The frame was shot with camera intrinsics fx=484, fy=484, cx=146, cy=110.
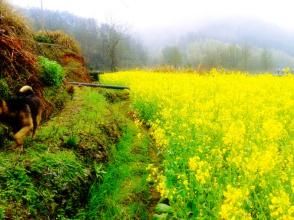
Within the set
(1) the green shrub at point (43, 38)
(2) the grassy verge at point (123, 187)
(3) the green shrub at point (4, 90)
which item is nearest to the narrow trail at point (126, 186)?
(2) the grassy verge at point (123, 187)

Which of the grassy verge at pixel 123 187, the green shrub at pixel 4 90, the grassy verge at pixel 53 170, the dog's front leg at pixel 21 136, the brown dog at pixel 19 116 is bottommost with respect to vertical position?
the grassy verge at pixel 123 187

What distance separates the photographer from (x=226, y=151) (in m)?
6.75

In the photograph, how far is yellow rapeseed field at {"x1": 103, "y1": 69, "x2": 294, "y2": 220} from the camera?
457cm

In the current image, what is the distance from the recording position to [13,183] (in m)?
5.22

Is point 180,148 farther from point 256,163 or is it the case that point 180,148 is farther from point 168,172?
point 256,163

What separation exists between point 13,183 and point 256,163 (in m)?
2.59

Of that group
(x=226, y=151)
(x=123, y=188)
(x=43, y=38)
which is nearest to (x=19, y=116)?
(x=123, y=188)

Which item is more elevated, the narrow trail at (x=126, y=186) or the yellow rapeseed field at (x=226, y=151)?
the yellow rapeseed field at (x=226, y=151)

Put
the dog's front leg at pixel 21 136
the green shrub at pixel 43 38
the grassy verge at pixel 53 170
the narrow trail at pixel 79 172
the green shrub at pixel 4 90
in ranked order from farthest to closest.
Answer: the green shrub at pixel 43 38
the green shrub at pixel 4 90
the dog's front leg at pixel 21 136
the narrow trail at pixel 79 172
the grassy verge at pixel 53 170

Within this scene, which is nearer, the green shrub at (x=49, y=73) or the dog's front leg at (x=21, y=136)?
the dog's front leg at (x=21, y=136)

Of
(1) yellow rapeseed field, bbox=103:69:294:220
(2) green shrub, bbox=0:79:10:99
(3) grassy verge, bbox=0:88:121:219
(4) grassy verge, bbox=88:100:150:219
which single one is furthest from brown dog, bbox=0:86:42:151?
(1) yellow rapeseed field, bbox=103:69:294:220

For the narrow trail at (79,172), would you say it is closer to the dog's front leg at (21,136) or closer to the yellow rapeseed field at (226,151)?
the dog's front leg at (21,136)

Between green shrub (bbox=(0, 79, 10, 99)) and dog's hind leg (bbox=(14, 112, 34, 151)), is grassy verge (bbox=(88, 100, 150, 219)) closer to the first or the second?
dog's hind leg (bbox=(14, 112, 34, 151))

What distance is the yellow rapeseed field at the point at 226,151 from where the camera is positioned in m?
4.57
